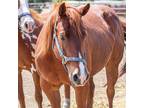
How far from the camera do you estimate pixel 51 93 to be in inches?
86.9

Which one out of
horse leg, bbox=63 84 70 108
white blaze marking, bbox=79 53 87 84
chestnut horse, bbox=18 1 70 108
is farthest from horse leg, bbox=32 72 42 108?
white blaze marking, bbox=79 53 87 84

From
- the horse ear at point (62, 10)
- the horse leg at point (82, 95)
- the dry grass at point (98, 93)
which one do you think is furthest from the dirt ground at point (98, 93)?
the horse ear at point (62, 10)

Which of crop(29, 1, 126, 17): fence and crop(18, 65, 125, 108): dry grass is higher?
crop(29, 1, 126, 17): fence

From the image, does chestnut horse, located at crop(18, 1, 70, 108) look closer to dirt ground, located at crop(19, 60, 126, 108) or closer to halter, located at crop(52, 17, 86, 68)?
dirt ground, located at crop(19, 60, 126, 108)

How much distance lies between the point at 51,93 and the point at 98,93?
0.25 m

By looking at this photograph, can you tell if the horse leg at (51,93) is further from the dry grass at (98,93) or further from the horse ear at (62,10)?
the horse ear at (62,10)

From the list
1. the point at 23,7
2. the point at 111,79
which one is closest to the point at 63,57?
the point at 23,7

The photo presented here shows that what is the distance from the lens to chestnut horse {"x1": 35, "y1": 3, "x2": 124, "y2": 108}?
199 cm

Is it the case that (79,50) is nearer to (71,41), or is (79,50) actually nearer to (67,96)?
(71,41)

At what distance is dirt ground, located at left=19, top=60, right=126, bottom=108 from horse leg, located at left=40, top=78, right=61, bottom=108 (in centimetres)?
7

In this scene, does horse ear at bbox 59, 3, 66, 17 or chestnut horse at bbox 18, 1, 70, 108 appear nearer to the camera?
horse ear at bbox 59, 3, 66, 17

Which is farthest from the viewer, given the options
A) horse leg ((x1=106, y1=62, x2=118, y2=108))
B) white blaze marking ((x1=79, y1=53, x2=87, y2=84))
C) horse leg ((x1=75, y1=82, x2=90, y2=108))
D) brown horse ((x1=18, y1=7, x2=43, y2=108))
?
horse leg ((x1=106, y1=62, x2=118, y2=108))

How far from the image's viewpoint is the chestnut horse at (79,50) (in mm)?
1985
